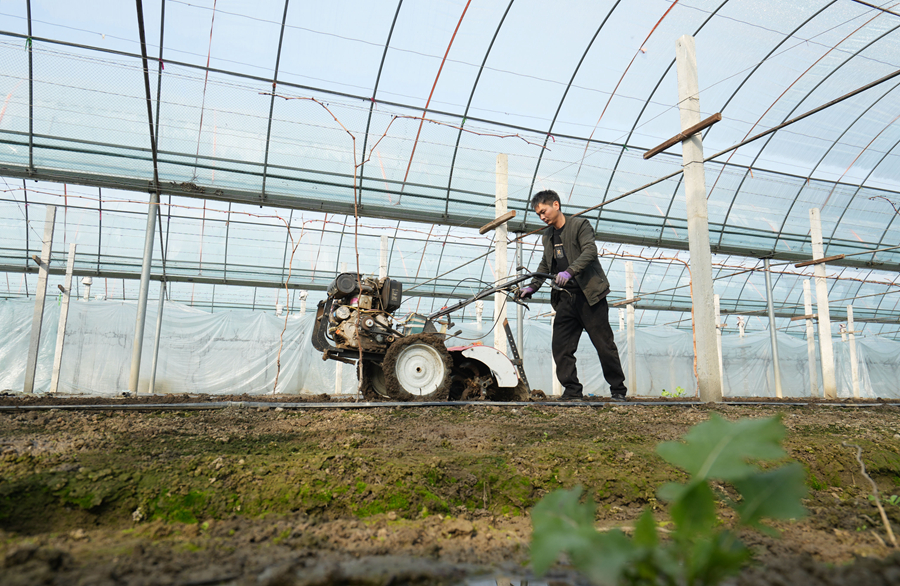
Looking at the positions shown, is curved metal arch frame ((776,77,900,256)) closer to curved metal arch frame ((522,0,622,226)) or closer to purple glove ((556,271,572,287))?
curved metal arch frame ((522,0,622,226))

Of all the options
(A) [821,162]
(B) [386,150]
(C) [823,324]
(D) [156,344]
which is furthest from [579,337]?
(A) [821,162]

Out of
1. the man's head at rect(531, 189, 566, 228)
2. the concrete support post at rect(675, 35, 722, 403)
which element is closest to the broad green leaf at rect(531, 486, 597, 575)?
the man's head at rect(531, 189, 566, 228)

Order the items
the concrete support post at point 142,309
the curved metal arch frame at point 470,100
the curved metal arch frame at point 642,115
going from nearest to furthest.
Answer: the concrete support post at point 142,309 < the curved metal arch frame at point 470,100 < the curved metal arch frame at point 642,115

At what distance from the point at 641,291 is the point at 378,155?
12.2 m

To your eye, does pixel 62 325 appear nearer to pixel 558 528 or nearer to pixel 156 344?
pixel 156 344

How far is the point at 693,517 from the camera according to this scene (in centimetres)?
59

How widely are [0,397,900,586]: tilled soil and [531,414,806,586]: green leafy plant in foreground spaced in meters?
0.14

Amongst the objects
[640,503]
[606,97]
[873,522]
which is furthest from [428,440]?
[606,97]

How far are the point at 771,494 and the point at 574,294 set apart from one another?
14.1 feet

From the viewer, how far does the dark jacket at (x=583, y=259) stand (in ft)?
14.9

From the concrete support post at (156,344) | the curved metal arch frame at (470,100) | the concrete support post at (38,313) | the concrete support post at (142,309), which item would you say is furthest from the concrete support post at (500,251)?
the concrete support post at (156,344)

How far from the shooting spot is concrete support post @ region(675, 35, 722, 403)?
475 centimetres

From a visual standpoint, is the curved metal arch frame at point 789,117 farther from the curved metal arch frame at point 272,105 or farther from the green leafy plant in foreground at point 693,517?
the green leafy plant in foreground at point 693,517

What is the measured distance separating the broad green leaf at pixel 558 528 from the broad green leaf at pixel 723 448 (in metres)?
0.14
